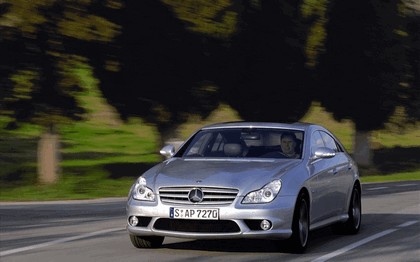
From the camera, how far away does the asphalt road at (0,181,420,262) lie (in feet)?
38.5

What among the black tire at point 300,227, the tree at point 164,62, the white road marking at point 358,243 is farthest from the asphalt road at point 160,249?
the tree at point 164,62

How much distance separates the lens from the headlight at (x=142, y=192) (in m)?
11.8

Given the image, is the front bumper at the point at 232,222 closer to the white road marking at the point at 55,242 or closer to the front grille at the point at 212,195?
the front grille at the point at 212,195

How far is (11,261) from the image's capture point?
36.9 feet

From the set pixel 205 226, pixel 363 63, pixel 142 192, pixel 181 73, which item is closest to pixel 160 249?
pixel 142 192

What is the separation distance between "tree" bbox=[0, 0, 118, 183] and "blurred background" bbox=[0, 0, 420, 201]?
30 millimetres

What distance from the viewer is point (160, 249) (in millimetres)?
12359

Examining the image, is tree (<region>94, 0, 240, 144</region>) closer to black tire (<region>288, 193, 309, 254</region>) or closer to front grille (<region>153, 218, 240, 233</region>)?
black tire (<region>288, 193, 309, 254</region>)

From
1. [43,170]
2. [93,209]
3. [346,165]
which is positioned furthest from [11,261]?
[43,170]

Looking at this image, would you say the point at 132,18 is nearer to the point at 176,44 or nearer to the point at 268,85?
the point at 176,44

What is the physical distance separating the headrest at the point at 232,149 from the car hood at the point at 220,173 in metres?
0.35

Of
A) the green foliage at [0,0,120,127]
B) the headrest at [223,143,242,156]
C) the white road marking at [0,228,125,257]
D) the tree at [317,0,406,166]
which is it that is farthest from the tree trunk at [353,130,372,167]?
the headrest at [223,143,242,156]

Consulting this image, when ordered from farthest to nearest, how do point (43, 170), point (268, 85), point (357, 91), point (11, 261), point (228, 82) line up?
point (357, 91)
point (268, 85)
point (228, 82)
point (43, 170)
point (11, 261)

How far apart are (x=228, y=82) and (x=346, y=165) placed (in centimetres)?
A: 2154
